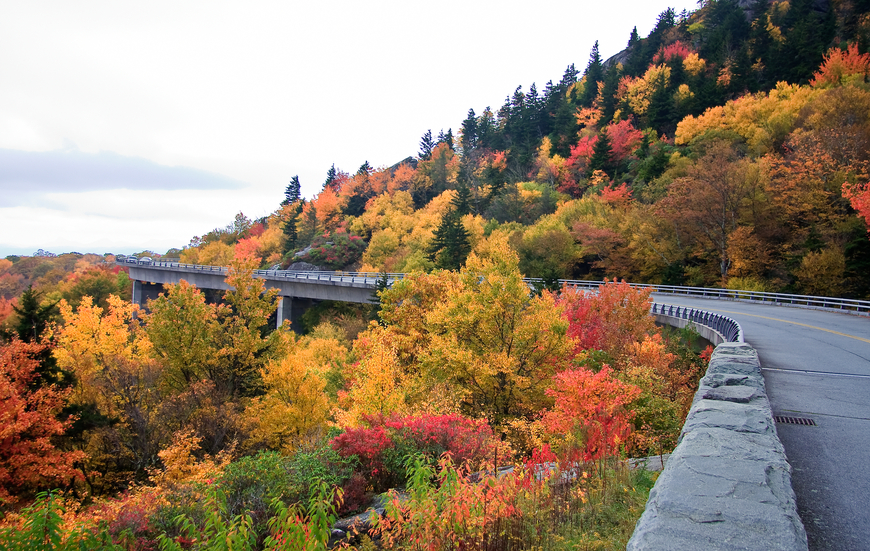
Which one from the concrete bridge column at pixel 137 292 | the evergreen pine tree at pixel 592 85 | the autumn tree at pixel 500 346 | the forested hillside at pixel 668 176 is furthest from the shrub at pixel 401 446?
the evergreen pine tree at pixel 592 85

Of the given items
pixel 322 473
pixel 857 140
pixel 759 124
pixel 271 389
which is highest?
pixel 759 124

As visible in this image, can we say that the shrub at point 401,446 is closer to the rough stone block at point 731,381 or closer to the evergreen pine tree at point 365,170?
the rough stone block at point 731,381

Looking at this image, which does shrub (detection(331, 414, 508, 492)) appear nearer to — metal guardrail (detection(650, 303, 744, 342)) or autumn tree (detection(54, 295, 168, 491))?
metal guardrail (detection(650, 303, 744, 342))

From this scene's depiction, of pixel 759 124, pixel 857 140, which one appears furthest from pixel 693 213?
Result: pixel 759 124

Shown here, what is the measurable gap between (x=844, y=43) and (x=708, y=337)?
51936mm

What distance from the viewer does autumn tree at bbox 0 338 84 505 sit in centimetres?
1524

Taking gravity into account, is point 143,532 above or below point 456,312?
below

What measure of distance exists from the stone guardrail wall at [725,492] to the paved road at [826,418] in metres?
0.56

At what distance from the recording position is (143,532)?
28.5 feet

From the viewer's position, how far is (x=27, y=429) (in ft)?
53.5

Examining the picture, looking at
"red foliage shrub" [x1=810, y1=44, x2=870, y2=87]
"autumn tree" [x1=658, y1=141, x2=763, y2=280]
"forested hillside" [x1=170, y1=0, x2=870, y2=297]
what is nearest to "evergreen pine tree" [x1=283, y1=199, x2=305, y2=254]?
"forested hillside" [x1=170, y1=0, x2=870, y2=297]

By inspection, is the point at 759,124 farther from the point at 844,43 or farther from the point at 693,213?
the point at 693,213

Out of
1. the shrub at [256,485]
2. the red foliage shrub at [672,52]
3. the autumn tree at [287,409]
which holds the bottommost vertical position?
the autumn tree at [287,409]

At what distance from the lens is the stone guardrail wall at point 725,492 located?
283cm
